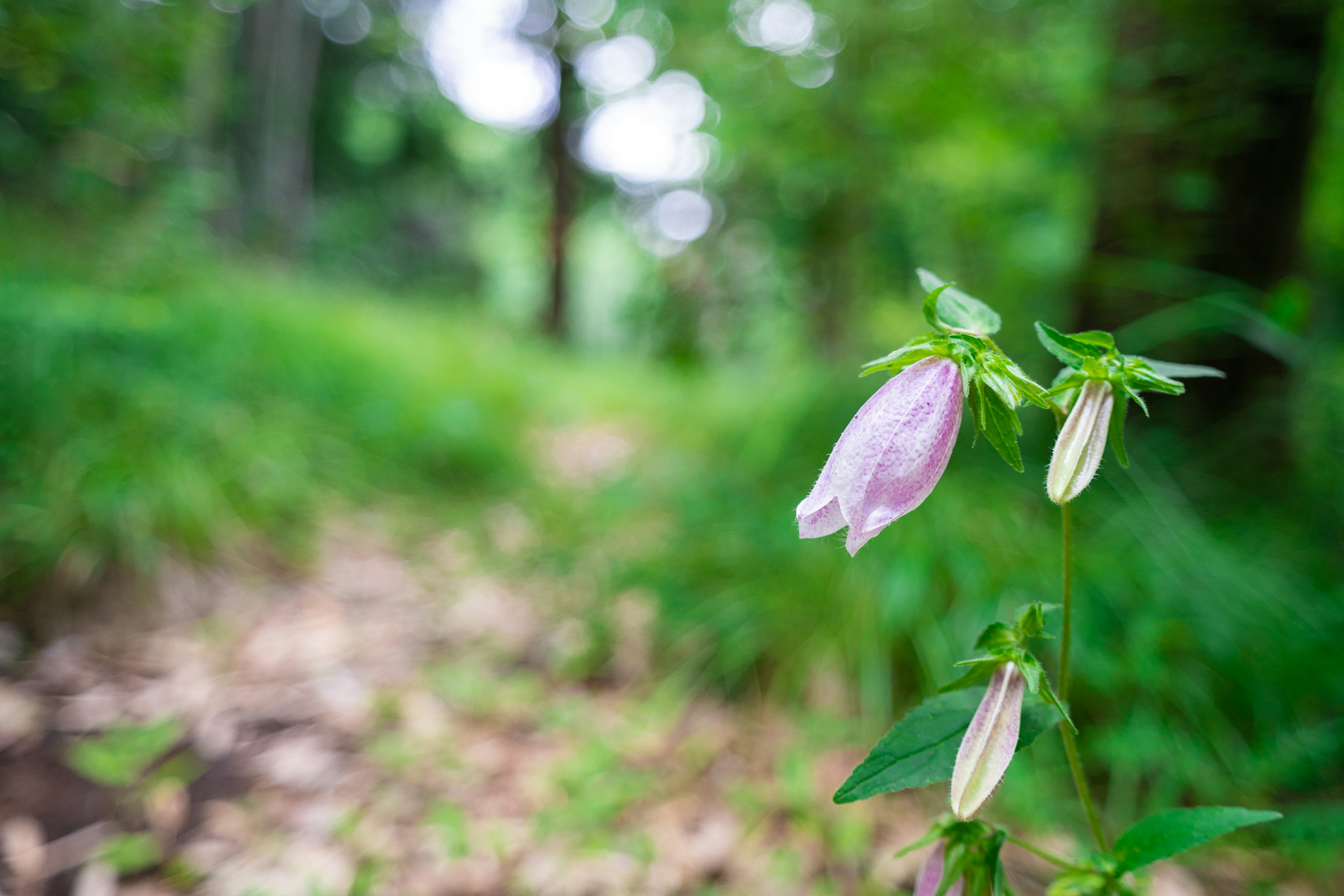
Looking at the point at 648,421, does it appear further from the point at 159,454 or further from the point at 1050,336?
the point at 1050,336

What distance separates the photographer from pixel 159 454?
2146 millimetres

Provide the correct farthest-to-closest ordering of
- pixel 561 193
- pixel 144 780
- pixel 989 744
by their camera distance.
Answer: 1. pixel 561 193
2. pixel 144 780
3. pixel 989 744

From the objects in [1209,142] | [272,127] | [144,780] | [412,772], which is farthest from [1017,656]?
[272,127]

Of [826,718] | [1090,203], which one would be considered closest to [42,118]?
[826,718]

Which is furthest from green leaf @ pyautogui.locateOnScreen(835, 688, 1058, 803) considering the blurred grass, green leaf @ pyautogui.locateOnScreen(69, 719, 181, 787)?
green leaf @ pyautogui.locateOnScreen(69, 719, 181, 787)

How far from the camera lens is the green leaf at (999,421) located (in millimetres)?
461

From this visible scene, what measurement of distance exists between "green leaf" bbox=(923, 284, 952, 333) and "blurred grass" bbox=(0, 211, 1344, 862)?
3.87 ft

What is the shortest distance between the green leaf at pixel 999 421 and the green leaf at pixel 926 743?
0.21 metres

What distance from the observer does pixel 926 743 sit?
1.68ft

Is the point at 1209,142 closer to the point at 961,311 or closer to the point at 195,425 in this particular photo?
the point at 961,311

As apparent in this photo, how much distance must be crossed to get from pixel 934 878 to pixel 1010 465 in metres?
0.37

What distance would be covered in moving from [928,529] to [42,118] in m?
3.45

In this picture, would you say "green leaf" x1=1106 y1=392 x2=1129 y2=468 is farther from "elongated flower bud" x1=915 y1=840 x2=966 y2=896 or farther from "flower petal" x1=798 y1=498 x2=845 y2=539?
"elongated flower bud" x1=915 y1=840 x2=966 y2=896

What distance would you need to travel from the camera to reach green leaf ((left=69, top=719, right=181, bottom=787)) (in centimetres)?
140
